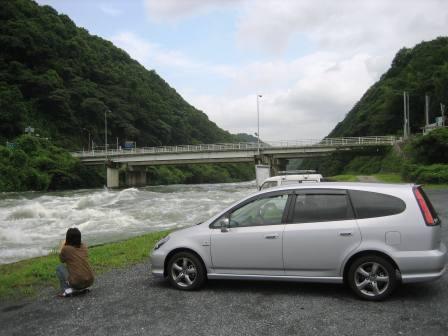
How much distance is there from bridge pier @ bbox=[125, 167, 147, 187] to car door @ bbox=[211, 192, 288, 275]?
75.3 meters

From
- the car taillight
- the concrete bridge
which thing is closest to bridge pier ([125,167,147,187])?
the concrete bridge

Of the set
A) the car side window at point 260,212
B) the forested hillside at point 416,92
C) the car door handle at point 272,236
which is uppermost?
the forested hillside at point 416,92

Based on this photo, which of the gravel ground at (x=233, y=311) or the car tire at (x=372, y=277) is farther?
the car tire at (x=372, y=277)

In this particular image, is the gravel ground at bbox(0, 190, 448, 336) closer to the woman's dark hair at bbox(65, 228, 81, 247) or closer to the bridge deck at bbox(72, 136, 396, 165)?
the woman's dark hair at bbox(65, 228, 81, 247)

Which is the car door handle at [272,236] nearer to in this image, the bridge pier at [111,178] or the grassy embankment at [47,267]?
the grassy embankment at [47,267]

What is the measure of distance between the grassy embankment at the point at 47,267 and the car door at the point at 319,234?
4.34 metres

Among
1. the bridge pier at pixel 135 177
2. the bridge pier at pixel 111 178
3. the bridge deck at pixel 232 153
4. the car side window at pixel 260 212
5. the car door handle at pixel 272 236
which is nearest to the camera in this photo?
the car door handle at pixel 272 236

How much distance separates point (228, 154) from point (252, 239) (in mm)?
59609

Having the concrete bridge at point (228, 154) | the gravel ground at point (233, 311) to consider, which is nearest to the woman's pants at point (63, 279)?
the gravel ground at point (233, 311)

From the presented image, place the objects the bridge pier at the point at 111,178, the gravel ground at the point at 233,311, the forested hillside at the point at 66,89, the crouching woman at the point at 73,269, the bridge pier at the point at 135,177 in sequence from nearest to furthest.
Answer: the gravel ground at the point at 233,311, the crouching woman at the point at 73,269, the bridge pier at the point at 111,178, the bridge pier at the point at 135,177, the forested hillside at the point at 66,89

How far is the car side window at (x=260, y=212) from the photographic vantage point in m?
6.57

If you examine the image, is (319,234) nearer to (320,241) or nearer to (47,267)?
(320,241)

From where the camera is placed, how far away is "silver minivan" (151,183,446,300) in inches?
232

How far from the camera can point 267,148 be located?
64000 millimetres
